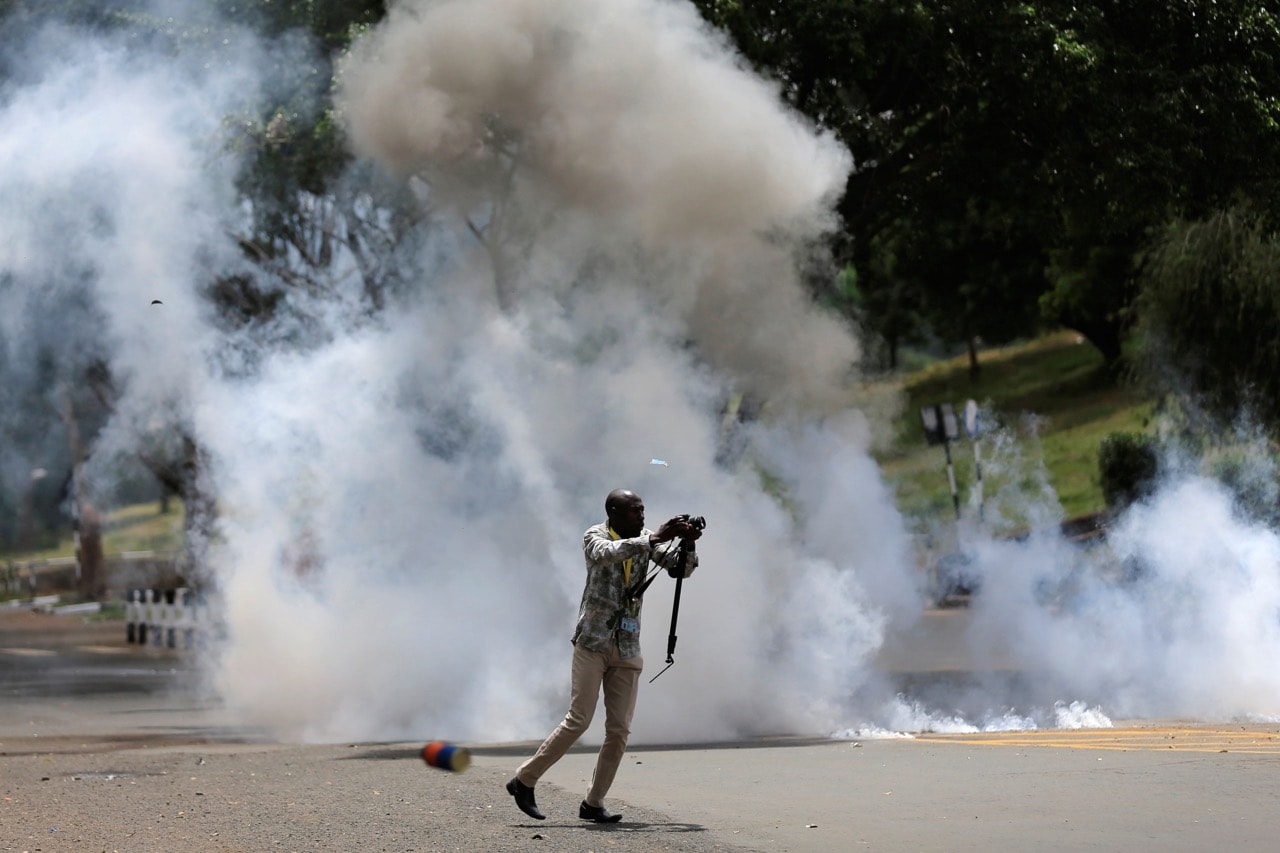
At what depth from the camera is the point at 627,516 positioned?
718cm

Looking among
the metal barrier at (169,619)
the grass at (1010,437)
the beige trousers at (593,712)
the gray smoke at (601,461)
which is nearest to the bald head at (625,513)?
the beige trousers at (593,712)

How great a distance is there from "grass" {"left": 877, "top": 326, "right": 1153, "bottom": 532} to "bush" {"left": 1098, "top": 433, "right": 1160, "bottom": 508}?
41 cm

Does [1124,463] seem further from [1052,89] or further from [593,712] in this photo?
[593,712]

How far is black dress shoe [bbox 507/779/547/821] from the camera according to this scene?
7.01 meters

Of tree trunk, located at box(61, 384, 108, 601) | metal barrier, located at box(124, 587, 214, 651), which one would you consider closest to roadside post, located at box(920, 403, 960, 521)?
metal barrier, located at box(124, 587, 214, 651)

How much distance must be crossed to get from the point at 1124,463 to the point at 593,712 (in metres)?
16.2

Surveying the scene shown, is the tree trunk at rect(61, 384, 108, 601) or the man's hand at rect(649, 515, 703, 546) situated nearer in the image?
the man's hand at rect(649, 515, 703, 546)

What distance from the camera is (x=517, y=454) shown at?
38.1 ft

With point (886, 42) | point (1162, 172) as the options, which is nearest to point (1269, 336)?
point (1162, 172)

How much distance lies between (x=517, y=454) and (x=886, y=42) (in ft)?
15.5

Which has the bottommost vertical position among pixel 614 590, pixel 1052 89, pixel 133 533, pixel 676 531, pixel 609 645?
pixel 609 645

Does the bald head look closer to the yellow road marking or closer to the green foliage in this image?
the yellow road marking

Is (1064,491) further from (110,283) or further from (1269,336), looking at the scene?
(110,283)

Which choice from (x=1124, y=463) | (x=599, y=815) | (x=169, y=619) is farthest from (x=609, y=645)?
(x=169, y=619)
